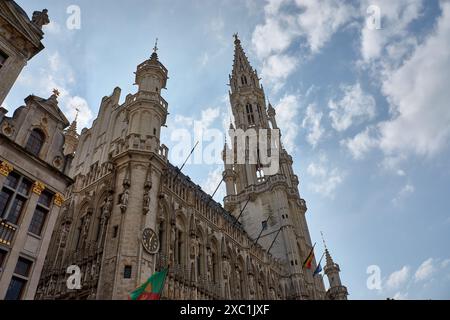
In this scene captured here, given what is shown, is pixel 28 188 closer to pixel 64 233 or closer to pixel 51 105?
pixel 51 105

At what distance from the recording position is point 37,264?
18984 mm

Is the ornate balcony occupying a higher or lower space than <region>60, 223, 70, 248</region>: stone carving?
lower

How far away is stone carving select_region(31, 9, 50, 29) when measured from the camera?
24875 millimetres

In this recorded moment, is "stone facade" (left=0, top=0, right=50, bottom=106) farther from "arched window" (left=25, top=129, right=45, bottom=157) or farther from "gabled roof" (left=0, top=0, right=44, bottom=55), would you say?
"arched window" (left=25, top=129, right=45, bottom=157)

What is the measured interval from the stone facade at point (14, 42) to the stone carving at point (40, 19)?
38.8 inches

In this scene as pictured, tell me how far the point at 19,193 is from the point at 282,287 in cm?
3790

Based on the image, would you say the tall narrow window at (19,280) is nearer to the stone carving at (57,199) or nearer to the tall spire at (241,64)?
the stone carving at (57,199)

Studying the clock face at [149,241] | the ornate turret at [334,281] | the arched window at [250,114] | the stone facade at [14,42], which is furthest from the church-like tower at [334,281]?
the stone facade at [14,42]

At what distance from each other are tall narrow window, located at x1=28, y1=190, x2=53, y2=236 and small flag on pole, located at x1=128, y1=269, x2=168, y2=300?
6768 millimetres

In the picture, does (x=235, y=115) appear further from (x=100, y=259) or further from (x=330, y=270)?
(x=100, y=259)

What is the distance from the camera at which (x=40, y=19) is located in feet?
82.2

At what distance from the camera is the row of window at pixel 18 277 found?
17.6 meters

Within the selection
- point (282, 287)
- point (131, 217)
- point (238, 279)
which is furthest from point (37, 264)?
point (282, 287)

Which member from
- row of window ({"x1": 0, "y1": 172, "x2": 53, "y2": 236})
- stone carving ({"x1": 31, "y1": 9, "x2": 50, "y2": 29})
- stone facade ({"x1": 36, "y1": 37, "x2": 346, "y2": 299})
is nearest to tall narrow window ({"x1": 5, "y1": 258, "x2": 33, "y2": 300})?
row of window ({"x1": 0, "y1": 172, "x2": 53, "y2": 236})
